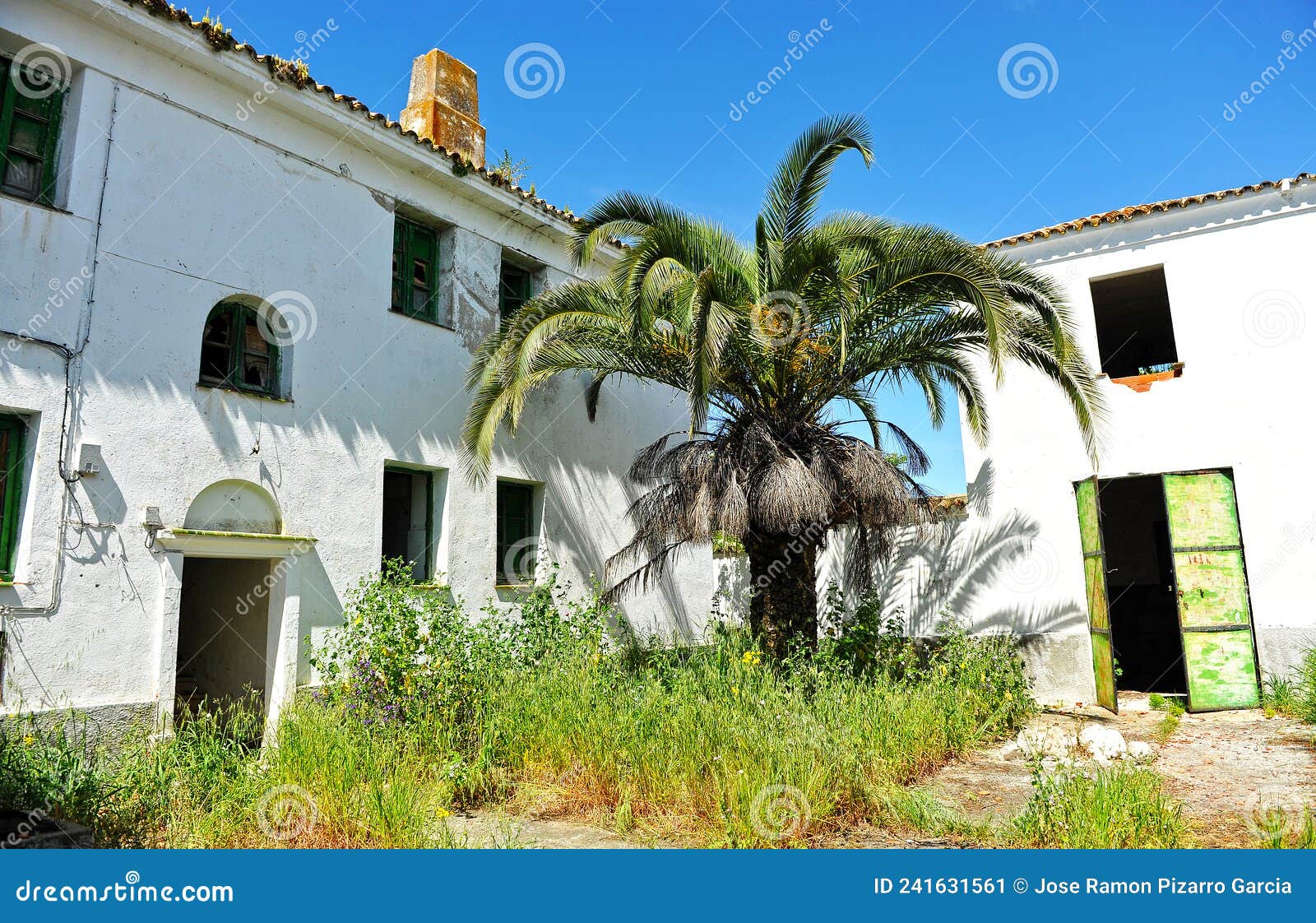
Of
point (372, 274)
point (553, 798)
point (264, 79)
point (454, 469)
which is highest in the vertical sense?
point (264, 79)

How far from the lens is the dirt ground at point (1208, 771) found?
21.0ft

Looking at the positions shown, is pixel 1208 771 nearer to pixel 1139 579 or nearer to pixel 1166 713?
pixel 1166 713

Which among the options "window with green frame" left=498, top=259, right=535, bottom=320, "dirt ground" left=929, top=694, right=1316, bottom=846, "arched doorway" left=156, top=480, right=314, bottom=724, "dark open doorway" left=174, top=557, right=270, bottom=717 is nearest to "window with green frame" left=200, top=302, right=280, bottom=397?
"arched doorway" left=156, top=480, right=314, bottom=724

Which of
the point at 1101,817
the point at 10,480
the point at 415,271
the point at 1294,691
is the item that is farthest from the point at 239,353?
the point at 1294,691

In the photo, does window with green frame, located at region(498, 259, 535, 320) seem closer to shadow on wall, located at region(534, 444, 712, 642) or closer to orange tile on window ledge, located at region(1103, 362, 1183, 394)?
shadow on wall, located at region(534, 444, 712, 642)

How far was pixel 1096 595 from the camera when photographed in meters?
11.4

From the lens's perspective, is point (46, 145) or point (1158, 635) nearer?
point (46, 145)

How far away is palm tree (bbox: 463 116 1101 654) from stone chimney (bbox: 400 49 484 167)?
3.13 meters

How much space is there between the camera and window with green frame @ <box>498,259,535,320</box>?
489 inches

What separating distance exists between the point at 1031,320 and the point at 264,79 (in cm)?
859

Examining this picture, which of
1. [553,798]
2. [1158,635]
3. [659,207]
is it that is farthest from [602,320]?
[1158,635]

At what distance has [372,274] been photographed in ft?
34.0

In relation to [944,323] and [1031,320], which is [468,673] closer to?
[944,323]

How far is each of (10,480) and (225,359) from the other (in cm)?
230
